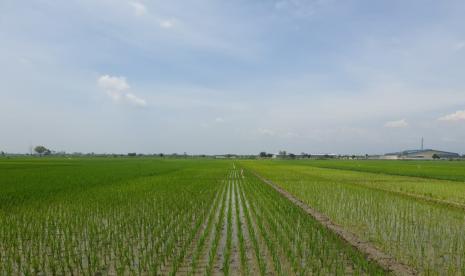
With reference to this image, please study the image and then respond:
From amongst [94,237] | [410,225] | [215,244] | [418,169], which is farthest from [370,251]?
[418,169]

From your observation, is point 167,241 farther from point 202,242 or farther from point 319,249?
point 319,249

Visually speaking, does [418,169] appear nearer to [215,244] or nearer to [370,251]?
[370,251]

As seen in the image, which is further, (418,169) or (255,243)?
(418,169)

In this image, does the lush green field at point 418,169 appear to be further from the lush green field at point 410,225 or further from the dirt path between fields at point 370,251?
the dirt path between fields at point 370,251

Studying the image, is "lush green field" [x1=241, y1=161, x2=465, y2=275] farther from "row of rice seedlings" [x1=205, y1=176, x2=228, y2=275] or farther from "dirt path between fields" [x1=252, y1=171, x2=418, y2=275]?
"row of rice seedlings" [x1=205, y1=176, x2=228, y2=275]

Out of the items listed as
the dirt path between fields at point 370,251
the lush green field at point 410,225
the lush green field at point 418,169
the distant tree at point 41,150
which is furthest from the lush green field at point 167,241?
the distant tree at point 41,150

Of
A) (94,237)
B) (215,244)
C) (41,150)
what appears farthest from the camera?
(41,150)

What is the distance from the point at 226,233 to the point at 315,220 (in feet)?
9.21

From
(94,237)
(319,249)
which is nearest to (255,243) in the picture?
(319,249)

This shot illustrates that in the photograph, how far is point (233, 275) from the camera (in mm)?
4730

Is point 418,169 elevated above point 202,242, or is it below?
above

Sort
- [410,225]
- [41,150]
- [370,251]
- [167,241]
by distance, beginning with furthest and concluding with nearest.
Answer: [41,150] → [410,225] → [167,241] → [370,251]

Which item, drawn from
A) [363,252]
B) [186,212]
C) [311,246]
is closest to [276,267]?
[311,246]

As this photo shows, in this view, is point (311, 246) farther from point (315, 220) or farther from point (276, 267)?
point (315, 220)
